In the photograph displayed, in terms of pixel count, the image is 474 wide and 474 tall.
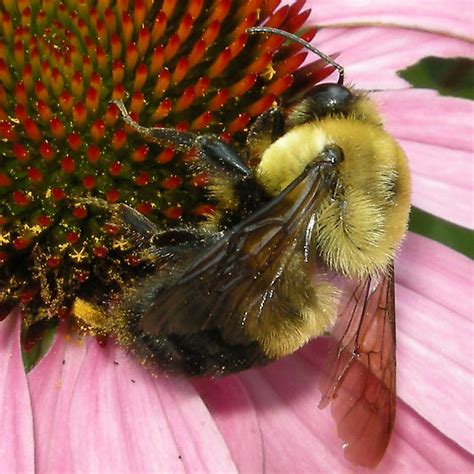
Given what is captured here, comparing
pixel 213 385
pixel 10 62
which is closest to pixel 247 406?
pixel 213 385

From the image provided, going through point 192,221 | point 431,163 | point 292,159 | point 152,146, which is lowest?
point 431,163

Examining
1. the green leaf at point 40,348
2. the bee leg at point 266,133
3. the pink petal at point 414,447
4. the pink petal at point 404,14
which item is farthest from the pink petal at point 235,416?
the pink petal at point 404,14

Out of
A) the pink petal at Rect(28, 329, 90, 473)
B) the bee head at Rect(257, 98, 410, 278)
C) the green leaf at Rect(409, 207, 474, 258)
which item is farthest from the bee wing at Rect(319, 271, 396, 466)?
the green leaf at Rect(409, 207, 474, 258)

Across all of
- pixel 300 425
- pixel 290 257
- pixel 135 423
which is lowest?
pixel 300 425

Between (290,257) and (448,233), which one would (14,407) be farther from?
(448,233)

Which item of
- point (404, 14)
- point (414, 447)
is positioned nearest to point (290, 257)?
point (414, 447)

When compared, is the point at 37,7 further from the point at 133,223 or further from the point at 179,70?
the point at 133,223
